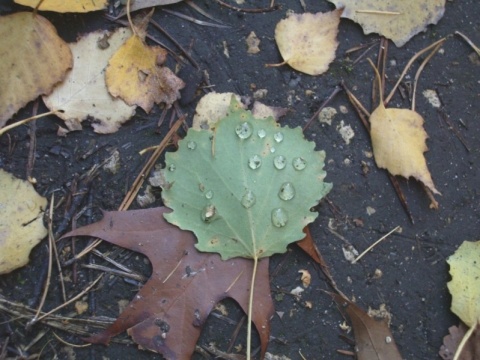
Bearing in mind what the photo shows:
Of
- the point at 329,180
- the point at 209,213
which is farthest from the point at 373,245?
the point at 209,213

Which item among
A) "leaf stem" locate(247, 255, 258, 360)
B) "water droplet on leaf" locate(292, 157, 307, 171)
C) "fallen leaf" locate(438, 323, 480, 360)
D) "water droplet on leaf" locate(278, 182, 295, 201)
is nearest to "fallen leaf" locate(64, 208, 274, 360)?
"leaf stem" locate(247, 255, 258, 360)

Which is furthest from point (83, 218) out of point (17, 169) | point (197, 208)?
point (197, 208)

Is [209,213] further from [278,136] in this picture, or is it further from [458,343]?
[458,343]

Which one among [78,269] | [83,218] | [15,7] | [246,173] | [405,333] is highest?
[15,7]

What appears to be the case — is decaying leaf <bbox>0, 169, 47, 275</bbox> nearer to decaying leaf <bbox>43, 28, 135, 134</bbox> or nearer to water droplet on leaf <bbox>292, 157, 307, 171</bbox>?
decaying leaf <bbox>43, 28, 135, 134</bbox>

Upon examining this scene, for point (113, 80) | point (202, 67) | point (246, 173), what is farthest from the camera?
point (202, 67)

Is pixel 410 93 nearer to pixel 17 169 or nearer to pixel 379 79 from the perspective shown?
pixel 379 79
